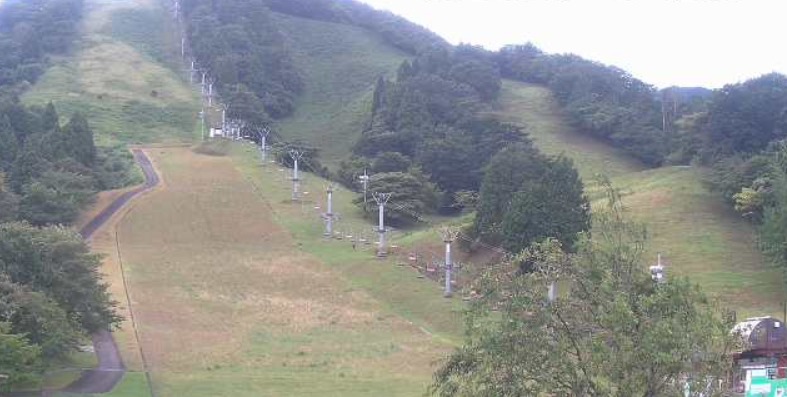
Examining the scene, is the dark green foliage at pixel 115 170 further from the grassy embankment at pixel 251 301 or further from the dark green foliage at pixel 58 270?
the dark green foliage at pixel 58 270

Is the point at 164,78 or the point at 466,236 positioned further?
the point at 164,78

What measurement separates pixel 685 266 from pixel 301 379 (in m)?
22.2

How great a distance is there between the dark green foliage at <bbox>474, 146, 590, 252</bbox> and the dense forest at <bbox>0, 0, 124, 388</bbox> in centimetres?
2044

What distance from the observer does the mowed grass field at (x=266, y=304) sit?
32.5 m

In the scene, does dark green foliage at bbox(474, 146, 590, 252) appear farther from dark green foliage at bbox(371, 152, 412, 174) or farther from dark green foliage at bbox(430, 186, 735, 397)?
A: dark green foliage at bbox(430, 186, 735, 397)

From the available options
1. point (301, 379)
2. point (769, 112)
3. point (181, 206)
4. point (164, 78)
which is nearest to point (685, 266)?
point (301, 379)

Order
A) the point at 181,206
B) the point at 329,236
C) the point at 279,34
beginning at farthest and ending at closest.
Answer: the point at 279,34 < the point at 181,206 < the point at 329,236

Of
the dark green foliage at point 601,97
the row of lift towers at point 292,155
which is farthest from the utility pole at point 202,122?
the dark green foliage at point 601,97

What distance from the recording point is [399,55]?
14438 cm

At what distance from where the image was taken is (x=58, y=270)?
31953 millimetres

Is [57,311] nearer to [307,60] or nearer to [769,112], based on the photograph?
[769,112]

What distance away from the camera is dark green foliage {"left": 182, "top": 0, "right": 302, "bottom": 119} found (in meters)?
108

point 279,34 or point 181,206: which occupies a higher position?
point 279,34

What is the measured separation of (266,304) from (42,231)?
481 inches
